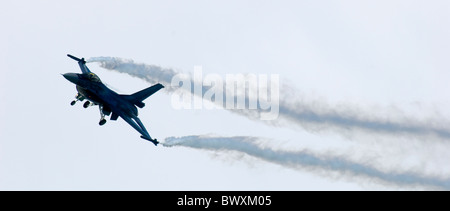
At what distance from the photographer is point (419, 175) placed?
9738cm

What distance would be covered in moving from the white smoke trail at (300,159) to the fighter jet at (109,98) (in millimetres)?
4957

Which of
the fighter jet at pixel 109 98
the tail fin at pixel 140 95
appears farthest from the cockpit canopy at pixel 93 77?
the tail fin at pixel 140 95

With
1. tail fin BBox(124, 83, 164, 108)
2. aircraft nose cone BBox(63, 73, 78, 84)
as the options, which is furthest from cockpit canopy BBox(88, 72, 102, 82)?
tail fin BBox(124, 83, 164, 108)

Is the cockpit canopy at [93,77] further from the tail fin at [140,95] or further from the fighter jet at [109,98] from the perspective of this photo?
the tail fin at [140,95]

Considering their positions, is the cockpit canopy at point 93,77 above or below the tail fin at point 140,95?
above

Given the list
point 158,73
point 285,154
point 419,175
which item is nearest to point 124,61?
point 158,73

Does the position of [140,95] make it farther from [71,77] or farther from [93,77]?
[71,77]

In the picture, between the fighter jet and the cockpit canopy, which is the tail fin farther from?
the cockpit canopy

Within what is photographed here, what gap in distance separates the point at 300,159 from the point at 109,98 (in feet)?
75.4

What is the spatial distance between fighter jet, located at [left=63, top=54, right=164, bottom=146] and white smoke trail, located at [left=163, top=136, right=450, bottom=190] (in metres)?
4.96

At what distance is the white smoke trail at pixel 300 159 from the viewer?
3834 inches

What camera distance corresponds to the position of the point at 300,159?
101 m

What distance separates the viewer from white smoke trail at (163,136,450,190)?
97.4m
